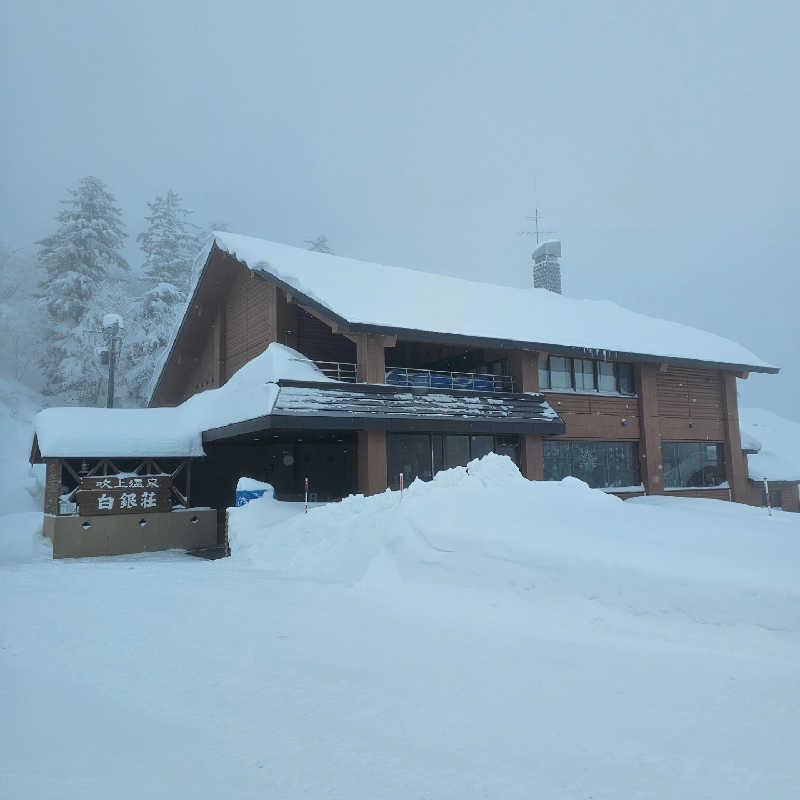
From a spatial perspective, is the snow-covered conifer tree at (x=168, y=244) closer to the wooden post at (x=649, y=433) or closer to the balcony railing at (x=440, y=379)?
the balcony railing at (x=440, y=379)

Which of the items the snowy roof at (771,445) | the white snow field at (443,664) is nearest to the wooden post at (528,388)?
the white snow field at (443,664)

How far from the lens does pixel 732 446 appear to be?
80.9 feet

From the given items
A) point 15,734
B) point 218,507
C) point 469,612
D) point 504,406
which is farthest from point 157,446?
point 15,734

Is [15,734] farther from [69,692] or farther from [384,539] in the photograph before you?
[384,539]

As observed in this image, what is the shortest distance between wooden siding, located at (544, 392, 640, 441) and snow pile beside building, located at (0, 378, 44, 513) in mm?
21076

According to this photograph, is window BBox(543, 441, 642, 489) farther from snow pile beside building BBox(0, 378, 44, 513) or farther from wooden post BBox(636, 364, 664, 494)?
snow pile beside building BBox(0, 378, 44, 513)

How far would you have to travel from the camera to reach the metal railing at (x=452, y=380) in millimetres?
19391

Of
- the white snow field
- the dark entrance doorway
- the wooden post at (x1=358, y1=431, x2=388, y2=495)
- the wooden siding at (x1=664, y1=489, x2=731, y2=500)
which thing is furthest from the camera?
the wooden siding at (x1=664, y1=489, x2=731, y2=500)

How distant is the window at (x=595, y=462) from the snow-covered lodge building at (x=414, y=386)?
56mm

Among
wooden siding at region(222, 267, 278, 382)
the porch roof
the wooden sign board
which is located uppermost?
wooden siding at region(222, 267, 278, 382)

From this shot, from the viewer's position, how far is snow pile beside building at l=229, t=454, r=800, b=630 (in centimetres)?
695

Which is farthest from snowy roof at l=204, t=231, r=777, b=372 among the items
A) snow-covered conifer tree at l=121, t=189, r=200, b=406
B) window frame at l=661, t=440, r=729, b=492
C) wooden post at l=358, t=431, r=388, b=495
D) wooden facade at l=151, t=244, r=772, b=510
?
snow-covered conifer tree at l=121, t=189, r=200, b=406

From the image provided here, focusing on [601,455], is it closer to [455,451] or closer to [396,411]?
[455,451]

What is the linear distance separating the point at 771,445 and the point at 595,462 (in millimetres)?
22174
